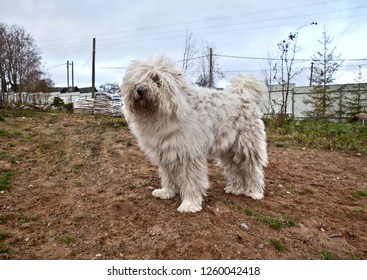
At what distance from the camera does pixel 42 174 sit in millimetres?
5453

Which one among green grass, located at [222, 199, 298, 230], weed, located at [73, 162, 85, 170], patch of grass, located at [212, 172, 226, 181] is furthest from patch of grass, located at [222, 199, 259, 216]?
weed, located at [73, 162, 85, 170]

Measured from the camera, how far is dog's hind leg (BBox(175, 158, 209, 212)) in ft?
13.1

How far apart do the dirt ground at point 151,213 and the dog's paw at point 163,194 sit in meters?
0.11

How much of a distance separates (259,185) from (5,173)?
4.13 metres

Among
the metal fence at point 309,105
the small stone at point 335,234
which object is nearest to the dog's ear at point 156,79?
the small stone at point 335,234

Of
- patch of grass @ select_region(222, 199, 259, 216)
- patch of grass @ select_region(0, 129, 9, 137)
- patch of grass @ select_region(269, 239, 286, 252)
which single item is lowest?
patch of grass @ select_region(269, 239, 286, 252)

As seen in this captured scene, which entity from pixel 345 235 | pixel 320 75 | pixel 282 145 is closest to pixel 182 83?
pixel 345 235

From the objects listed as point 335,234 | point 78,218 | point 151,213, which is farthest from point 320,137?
point 78,218

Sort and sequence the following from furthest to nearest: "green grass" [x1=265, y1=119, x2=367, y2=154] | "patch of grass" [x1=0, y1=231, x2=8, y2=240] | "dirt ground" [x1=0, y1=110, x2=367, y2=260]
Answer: "green grass" [x1=265, y1=119, x2=367, y2=154]
"patch of grass" [x1=0, y1=231, x2=8, y2=240]
"dirt ground" [x1=0, y1=110, x2=367, y2=260]

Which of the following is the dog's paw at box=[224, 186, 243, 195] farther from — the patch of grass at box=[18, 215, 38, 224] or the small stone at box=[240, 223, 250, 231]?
the patch of grass at box=[18, 215, 38, 224]

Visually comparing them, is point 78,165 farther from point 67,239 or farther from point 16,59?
point 16,59

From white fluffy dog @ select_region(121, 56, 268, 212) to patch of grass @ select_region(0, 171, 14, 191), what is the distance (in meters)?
2.25

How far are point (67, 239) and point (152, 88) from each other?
6.13ft
